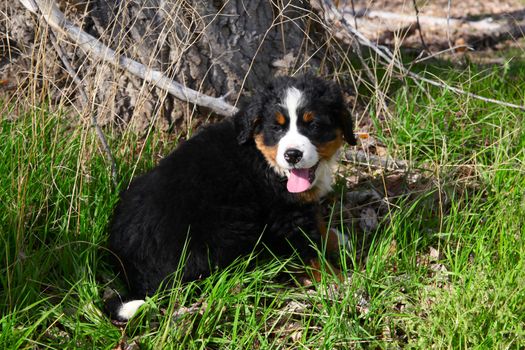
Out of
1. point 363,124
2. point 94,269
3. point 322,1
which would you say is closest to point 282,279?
point 94,269

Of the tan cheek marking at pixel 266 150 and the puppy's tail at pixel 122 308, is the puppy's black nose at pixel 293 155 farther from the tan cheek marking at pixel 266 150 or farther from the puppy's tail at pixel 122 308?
the puppy's tail at pixel 122 308

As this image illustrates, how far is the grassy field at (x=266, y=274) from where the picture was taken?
9.57 ft

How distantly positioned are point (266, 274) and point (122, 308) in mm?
714

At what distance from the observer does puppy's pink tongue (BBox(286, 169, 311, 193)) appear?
3590 millimetres

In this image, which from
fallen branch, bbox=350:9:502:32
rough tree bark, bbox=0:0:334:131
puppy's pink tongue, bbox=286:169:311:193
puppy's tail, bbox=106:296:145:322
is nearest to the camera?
puppy's tail, bbox=106:296:145:322

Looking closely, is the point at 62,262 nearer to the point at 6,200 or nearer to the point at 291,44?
the point at 6,200

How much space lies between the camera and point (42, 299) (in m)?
3.04

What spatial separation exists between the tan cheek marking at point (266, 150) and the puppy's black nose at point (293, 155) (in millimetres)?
137

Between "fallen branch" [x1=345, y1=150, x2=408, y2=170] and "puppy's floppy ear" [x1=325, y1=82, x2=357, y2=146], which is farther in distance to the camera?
"fallen branch" [x1=345, y1=150, x2=408, y2=170]

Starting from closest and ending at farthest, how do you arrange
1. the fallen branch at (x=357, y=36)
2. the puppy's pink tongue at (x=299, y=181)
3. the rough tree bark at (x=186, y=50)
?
the puppy's pink tongue at (x=299, y=181)
the rough tree bark at (x=186, y=50)
the fallen branch at (x=357, y=36)

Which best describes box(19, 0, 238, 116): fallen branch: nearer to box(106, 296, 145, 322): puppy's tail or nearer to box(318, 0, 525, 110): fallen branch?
box(318, 0, 525, 110): fallen branch

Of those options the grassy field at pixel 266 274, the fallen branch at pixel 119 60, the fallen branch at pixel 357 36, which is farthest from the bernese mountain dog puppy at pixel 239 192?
the fallen branch at pixel 357 36

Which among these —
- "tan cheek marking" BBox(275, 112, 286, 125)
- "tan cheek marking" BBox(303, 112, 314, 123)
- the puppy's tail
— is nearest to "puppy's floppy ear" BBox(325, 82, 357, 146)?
"tan cheek marking" BBox(303, 112, 314, 123)

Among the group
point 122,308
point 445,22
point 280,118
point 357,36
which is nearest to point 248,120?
point 280,118
